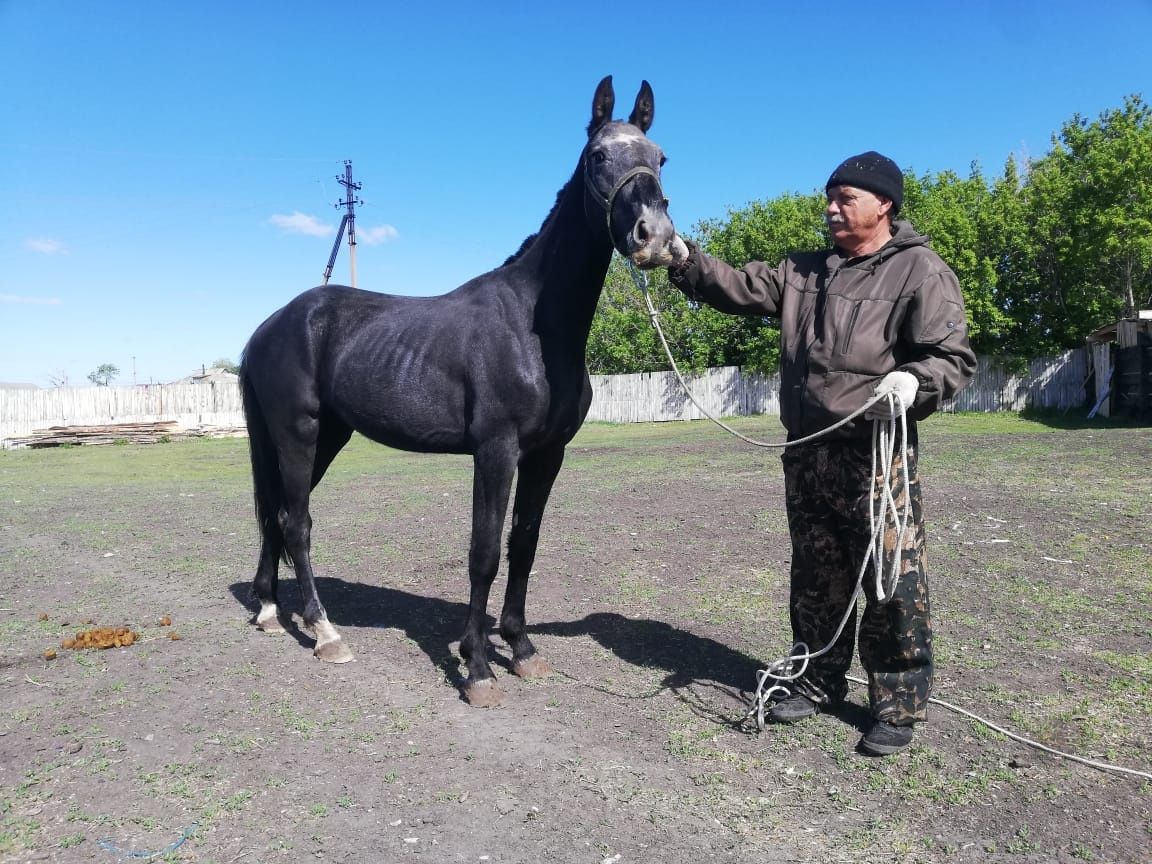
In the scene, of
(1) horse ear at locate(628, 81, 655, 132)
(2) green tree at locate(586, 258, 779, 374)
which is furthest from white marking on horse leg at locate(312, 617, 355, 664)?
(2) green tree at locate(586, 258, 779, 374)

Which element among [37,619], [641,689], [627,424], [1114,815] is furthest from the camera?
[627,424]

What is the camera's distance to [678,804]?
2.76m

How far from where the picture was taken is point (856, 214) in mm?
3211

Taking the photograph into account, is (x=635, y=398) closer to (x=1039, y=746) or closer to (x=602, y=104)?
(x=602, y=104)

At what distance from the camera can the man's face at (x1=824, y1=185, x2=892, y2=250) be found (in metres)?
3.20

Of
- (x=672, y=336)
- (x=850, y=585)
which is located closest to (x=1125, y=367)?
(x=672, y=336)

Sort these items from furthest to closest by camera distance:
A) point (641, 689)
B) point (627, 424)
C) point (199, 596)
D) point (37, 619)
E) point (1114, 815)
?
point (627, 424) < point (199, 596) < point (37, 619) < point (641, 689) < point (1114, 815)

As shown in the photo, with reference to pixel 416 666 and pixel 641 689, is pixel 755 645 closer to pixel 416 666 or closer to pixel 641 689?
pixel 641 689

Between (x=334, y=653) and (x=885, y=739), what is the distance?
2.92 meters

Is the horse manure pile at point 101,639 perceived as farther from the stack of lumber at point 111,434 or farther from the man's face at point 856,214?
the stack of lumber at point 111,434

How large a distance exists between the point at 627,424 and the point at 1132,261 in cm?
1937

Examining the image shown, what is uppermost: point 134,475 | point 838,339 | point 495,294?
point 495,294

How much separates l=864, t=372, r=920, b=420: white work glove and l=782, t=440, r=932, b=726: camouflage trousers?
274 mm

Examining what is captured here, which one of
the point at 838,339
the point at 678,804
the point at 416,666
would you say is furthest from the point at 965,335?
the point at 416,666
